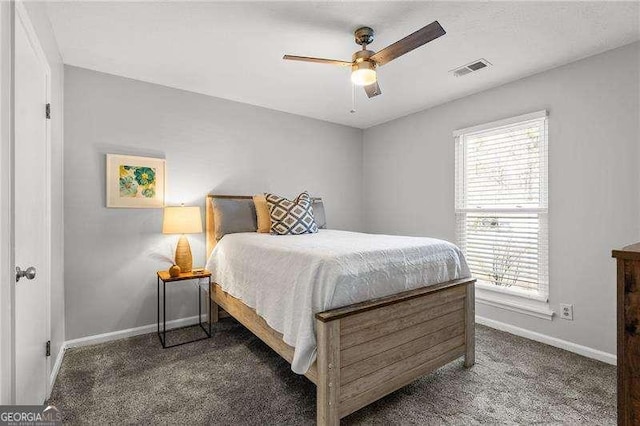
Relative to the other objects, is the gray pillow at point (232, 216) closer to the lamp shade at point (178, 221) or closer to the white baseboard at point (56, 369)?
the lamp shade at point (178, 221)

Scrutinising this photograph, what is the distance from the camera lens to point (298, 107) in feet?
12.5

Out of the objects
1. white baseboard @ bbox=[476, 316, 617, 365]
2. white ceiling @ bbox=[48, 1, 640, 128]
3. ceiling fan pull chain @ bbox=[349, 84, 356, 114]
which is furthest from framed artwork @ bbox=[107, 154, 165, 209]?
white baseboard @ bbox=[476, 316, 617, 365]

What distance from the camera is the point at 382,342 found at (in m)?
1.80

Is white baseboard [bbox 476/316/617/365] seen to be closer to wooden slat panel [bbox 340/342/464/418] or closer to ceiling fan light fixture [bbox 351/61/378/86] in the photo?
wooden slat panel [bbox 340/342/464/418]

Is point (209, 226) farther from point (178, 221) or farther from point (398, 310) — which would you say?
point (398, 310)

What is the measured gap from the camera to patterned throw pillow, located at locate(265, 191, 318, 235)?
10.1 feet

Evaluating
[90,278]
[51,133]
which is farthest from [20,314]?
[90,278]

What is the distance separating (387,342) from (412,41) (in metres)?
1.78

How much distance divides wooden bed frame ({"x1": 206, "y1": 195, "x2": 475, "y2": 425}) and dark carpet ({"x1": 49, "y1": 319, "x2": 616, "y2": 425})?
6.3 inches

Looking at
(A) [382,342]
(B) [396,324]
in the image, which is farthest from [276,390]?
(B) [396,324]

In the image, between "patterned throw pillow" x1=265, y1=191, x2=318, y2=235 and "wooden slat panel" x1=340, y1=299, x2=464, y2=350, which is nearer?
"wooden slat panel" x1=340, y1=299, x2=464, y2=350

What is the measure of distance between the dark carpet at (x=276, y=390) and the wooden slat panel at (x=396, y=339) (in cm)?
38

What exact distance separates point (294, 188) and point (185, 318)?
1.96m

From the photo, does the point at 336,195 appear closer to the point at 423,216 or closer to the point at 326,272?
the point at 423,216
